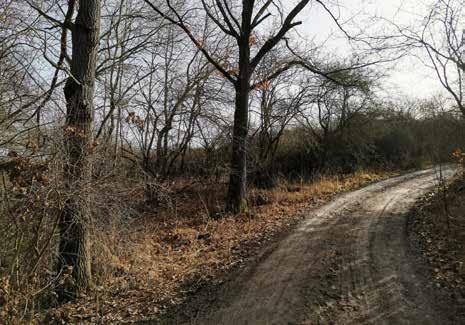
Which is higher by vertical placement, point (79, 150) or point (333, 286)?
point (79, 150)

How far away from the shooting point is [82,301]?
17.2 feet

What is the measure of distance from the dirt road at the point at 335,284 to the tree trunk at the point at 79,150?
228cm

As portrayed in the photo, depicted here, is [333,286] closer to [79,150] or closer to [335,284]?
[335,284]

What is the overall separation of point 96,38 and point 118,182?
2567 millimetres

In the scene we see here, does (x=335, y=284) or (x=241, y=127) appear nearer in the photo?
(x=335, y=284)

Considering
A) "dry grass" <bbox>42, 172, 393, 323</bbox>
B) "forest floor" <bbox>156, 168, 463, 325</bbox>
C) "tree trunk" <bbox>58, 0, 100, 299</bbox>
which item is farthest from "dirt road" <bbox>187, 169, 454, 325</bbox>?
"tree trunk" <bbox>58, 0, 100, 299</bbox>

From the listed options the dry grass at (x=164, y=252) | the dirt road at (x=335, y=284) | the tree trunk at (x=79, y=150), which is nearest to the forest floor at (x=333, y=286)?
the dirt road at (x=335, y=284)

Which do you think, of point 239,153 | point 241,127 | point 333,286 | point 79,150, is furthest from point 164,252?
point 241,127

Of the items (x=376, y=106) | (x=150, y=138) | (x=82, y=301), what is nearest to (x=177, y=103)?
(x=150, y=138)

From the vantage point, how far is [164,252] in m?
7.61

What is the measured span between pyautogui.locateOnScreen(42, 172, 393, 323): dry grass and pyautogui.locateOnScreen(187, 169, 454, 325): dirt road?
0.80 meters

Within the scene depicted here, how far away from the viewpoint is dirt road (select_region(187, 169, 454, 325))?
4172 millimetres

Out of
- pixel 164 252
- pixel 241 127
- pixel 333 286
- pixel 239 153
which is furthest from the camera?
pixel 239 153

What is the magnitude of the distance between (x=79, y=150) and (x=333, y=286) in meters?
4.22
